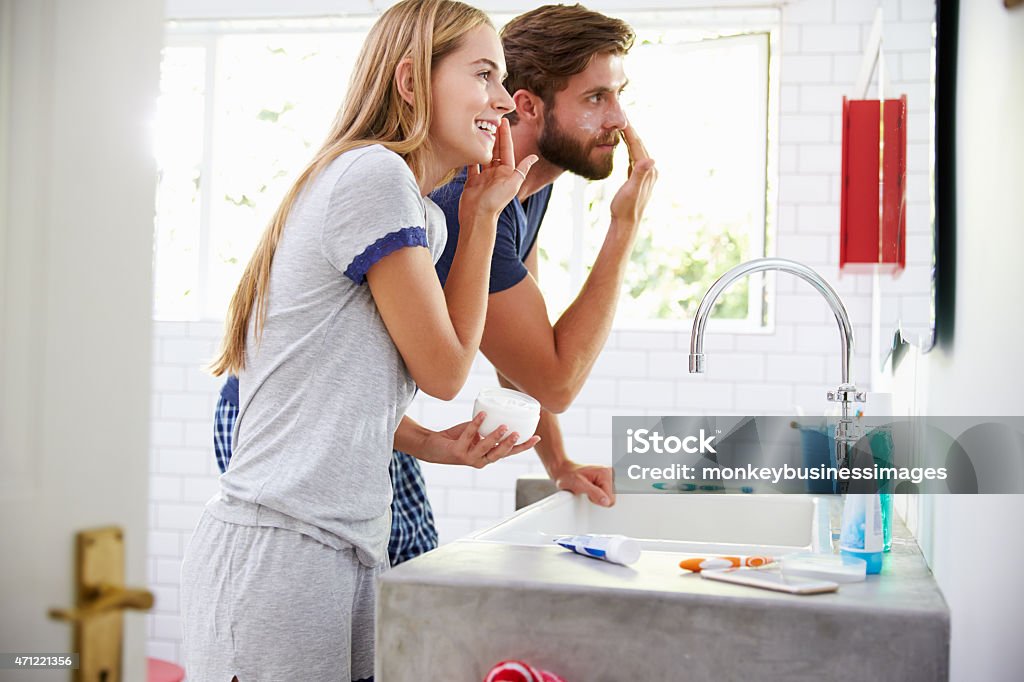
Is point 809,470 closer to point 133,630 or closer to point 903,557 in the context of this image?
point 903,557

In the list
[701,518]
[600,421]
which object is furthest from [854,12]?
[701,518]

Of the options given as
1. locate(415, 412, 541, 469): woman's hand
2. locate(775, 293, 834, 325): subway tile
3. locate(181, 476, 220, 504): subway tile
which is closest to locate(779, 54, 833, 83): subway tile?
locate(775, 293, 834, 325): subway tile

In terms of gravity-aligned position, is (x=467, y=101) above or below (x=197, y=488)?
above

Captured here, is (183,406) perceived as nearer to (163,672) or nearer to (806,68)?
(163,672)

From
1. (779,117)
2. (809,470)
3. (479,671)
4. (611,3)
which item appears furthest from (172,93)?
(479,671)

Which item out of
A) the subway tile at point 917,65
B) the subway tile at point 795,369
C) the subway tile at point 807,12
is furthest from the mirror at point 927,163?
the subway tile at point 807,12

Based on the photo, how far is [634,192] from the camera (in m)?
1.95

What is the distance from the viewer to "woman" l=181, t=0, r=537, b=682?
1163 millimetres

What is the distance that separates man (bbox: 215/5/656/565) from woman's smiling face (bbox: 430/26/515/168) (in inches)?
11.7

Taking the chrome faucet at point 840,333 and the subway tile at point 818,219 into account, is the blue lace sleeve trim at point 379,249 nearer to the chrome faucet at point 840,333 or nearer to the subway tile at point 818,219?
the chrome faucet at point 840,333

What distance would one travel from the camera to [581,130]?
75.1 inches

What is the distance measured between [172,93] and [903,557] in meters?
3.43

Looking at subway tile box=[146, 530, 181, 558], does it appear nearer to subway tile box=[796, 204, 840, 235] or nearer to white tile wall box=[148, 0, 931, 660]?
white tile wall box=[148, 0, 931, 660]

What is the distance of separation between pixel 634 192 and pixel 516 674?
119 cm
